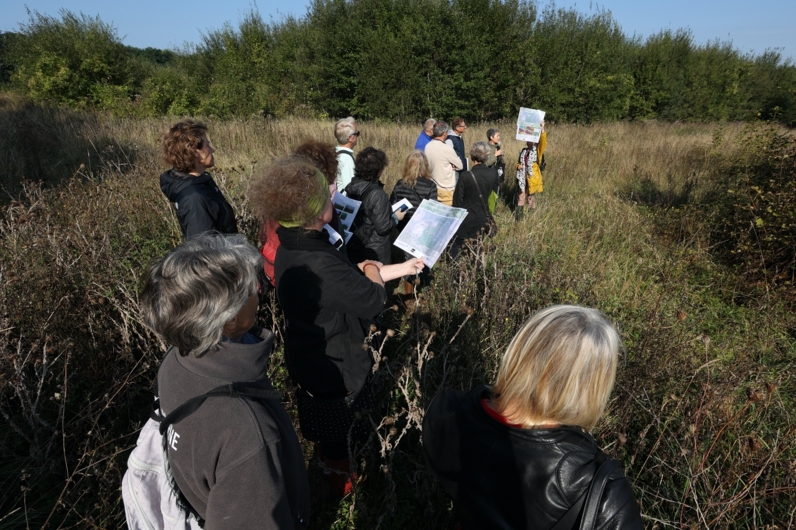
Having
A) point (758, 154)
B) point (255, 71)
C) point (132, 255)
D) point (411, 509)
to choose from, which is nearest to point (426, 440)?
point (411, 509)

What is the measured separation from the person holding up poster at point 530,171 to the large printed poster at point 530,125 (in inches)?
7.8

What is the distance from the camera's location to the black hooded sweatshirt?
9.45 ft

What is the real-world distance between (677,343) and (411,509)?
2252mm

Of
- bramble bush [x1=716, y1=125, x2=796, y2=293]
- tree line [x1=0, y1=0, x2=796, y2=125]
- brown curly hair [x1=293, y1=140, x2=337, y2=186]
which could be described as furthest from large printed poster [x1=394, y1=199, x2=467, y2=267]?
tree line [x1=0, y1=0, x2=796, y2=125]

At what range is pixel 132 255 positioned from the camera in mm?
3744

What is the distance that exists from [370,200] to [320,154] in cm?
96

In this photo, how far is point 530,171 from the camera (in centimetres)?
712

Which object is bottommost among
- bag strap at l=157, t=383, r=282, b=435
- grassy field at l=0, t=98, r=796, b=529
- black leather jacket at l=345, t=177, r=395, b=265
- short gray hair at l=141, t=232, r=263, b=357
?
grassy field at l=0, t=98, r=796, b=529

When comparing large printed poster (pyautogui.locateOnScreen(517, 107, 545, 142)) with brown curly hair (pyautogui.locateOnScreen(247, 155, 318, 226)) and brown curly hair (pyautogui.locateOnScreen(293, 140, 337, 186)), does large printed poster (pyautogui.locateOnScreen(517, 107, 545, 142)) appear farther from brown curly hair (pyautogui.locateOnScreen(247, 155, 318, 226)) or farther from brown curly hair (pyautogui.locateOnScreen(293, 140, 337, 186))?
brown curly hair (pyautogui.locateOnScreen(247, 155, 318, 226))

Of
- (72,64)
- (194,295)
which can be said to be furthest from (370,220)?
(72,64)

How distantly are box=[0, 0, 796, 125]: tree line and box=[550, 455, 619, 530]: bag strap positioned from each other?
16.3 m

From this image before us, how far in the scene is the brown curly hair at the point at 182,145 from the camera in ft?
9.90

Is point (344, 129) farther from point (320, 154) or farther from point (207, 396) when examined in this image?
point (207, 396)

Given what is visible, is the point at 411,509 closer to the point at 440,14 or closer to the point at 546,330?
the point at 546,330
